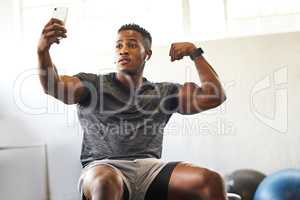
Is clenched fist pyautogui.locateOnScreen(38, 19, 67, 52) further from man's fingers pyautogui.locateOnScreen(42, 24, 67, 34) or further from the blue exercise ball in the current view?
the blue exercise ball

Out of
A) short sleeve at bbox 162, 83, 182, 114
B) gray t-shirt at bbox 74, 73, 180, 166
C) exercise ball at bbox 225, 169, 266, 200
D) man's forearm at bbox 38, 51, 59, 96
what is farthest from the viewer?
exercise ball at bbox 225, 169, 266, 200

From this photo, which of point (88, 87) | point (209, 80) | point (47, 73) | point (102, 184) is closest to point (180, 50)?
point (209, 80)

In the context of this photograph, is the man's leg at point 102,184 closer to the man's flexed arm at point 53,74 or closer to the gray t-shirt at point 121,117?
the gray t-shirt at point 121,117

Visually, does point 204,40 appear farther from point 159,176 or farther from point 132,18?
point 159,176

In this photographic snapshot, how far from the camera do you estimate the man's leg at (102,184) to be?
1.19 meters

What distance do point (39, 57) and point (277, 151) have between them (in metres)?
1.69

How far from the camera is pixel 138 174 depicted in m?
1.39

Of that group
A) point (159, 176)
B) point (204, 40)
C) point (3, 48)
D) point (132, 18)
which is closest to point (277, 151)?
point (204, 40)

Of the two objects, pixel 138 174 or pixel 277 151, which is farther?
pixel 277 151

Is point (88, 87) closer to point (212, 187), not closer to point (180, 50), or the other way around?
point (180, 50)

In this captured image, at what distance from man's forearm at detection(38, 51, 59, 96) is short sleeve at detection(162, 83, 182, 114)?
427mm

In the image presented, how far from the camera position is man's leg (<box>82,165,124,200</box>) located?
1.19m

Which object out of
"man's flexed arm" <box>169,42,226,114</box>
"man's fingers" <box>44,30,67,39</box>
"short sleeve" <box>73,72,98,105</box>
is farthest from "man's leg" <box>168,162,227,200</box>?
"man's fingers" <box>44,30,67,39</box>

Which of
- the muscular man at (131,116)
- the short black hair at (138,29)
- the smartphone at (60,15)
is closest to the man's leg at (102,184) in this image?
the muscular man at (131,116)
